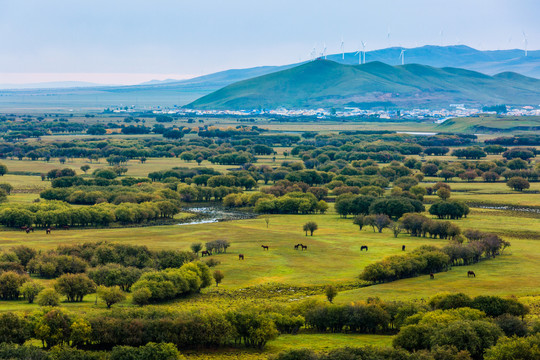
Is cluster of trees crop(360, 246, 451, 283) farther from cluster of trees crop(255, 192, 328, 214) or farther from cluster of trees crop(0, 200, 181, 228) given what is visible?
cluster of trees crop(0, 200, 181, 228)

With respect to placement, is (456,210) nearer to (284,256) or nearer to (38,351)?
(284,256)

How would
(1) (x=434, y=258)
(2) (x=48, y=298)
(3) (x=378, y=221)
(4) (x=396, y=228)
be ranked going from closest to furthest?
(2) (x=48, y=298)
(1) (x=434, y=258)
(4) (x=396, y=228)
(3) (x=378, y=221)

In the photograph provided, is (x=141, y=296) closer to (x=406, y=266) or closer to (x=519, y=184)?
(x=406, y=266)

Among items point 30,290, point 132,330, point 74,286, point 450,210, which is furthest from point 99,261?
point 450,210

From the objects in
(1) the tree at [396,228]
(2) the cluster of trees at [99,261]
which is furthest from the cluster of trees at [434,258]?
(2) the cluster of trees at [99,261]

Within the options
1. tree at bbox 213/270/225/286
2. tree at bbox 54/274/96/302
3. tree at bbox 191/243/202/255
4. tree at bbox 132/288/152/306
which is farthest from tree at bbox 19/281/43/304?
tree at bbox 191/243/202/255

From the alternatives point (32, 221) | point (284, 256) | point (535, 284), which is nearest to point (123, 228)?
point (32, 221)
